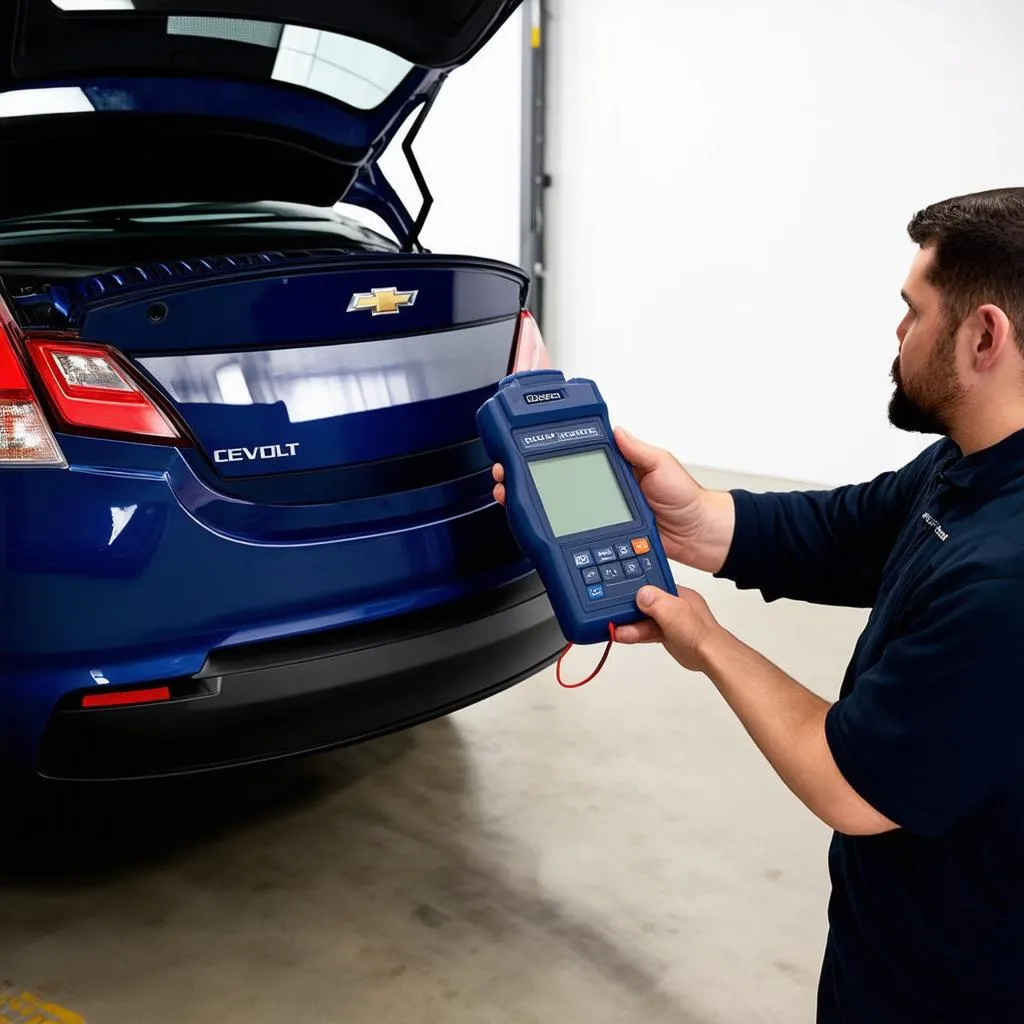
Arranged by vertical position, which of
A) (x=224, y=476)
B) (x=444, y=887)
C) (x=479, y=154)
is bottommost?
(x=444, y=887)

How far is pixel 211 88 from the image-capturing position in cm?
242

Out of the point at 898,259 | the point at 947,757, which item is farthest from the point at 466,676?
the point at 898,259

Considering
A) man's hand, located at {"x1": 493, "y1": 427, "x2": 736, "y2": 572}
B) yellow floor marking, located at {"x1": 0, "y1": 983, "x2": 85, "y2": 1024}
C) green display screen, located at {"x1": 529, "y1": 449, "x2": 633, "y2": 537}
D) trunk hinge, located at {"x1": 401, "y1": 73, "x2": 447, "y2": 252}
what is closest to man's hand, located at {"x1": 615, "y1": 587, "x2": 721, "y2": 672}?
green display screen, located at {"x1": 529, "y1": 449, "x2": 633, "y2": 537}

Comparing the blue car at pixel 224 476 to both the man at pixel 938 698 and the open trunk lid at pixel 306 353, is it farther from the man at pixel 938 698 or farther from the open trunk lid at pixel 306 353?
the man at pixel 938 698

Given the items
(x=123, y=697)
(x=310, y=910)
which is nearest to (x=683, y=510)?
(x=123, y=697)

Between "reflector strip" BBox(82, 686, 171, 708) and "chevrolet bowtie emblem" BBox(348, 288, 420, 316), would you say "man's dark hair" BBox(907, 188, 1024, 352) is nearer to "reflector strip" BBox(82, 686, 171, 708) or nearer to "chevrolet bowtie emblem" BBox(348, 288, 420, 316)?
"chevrolet bowtie emblem" BBox(348, 288, 420, 316)

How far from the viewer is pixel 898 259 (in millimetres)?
4504

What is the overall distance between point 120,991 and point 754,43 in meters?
4.20

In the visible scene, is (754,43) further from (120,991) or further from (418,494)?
(120,991)

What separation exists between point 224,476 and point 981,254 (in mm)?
1055

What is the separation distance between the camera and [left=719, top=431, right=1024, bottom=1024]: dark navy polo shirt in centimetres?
111

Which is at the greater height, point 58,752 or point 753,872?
point 58,752

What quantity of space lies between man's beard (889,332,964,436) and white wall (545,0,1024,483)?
10.5ft

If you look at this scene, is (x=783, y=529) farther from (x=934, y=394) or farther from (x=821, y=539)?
(x=934, y=394)
